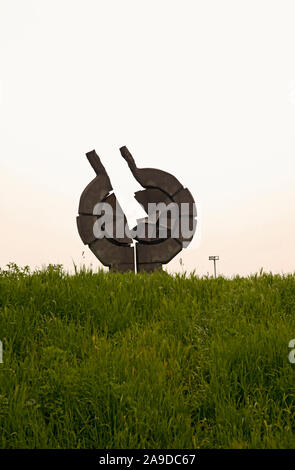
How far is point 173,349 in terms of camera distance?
503 centimetres

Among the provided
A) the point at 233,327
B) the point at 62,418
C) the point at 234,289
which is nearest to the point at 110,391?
the point at 62,418

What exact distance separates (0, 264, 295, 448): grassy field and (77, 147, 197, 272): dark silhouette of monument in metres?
5.28

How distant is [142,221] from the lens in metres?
12.4

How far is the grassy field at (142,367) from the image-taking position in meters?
4.03

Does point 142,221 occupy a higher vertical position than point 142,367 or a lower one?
higher

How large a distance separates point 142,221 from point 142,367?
797cm

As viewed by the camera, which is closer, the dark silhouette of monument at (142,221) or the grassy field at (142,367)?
the grassy field at (142,367)

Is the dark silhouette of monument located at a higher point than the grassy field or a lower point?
higher

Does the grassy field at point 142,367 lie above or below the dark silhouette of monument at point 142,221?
below

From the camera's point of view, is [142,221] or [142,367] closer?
[142,367]

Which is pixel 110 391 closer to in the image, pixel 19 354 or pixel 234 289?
pixel 19 354

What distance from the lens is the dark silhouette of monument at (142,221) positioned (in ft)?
39.2

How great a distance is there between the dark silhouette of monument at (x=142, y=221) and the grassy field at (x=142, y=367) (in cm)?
528

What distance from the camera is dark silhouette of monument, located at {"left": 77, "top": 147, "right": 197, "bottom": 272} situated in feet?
39.2
